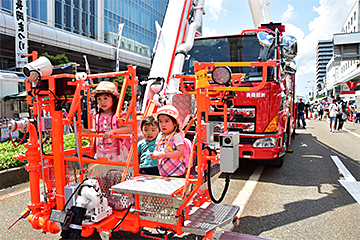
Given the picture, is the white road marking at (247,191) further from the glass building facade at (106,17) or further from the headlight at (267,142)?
the glass building facade at (106,17)

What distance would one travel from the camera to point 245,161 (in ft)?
25.4

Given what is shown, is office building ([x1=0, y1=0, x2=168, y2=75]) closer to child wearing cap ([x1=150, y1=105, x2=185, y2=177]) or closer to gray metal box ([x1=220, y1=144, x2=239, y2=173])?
child wearing cap ([x1=150, y1=105, x2=185, y2=177])

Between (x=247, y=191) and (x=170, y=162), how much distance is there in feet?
8.12

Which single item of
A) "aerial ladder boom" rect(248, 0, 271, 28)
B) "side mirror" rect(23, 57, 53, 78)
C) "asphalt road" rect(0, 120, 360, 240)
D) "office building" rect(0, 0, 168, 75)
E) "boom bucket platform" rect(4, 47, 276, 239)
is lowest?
"asphalt road" rect(0, 120, 360, 240)

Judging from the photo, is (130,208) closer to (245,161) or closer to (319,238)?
(319,238)

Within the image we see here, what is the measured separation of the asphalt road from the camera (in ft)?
12.0

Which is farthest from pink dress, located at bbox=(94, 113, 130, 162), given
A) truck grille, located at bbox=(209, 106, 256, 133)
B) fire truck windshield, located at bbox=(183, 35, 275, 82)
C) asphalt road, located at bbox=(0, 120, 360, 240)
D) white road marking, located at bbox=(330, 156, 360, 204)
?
white road marking, located at bbox=(330, 156, 360, 204)

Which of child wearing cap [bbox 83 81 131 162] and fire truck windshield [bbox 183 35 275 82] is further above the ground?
fire truck windshield [bbox 183 35 275 82]

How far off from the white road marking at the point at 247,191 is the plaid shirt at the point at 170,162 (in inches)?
54.6

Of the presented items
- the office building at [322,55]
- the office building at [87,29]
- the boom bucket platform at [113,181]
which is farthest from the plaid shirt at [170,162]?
the office building at [322,55]

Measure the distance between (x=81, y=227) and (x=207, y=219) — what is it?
4.38 feet

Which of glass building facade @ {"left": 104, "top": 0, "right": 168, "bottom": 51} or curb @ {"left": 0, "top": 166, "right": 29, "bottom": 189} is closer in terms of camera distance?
curb @ {"left": 0, "top": 166, "right": 29, "bottom": 189}

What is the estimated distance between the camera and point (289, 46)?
5.71 metres

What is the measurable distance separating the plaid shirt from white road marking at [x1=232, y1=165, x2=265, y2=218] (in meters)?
1.39
